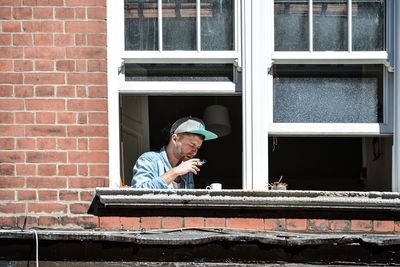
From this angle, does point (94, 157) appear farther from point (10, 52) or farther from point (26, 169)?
point (10, 52)

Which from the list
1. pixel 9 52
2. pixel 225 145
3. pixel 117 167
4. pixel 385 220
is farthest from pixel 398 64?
pixel 9 52

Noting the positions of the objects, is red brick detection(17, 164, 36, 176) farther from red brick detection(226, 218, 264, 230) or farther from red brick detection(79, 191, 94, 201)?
red brick detection(226, 218, 264, 230)

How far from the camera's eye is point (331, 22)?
5324 millimetres

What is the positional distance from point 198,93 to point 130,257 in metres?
1.20

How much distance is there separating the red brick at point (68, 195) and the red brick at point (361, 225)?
6.08ft

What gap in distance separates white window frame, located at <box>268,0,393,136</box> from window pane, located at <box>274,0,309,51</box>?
0.04 m

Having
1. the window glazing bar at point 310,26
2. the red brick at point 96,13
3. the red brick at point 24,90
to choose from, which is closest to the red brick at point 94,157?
the red brick at point 24,90

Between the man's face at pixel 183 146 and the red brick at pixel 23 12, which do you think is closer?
the red brick at pixel 23 12

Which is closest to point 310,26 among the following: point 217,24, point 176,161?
point 217,24

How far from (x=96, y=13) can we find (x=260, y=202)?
166 centimetres

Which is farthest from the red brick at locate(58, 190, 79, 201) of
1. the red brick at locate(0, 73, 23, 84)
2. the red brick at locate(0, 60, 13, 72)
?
the red brick at locate(0, 60, 13, 72)

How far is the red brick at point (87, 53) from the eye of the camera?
5.27 meters

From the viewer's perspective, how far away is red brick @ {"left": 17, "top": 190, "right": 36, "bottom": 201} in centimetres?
530

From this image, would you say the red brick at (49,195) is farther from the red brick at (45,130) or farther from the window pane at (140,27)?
the window pane at (140,27)
